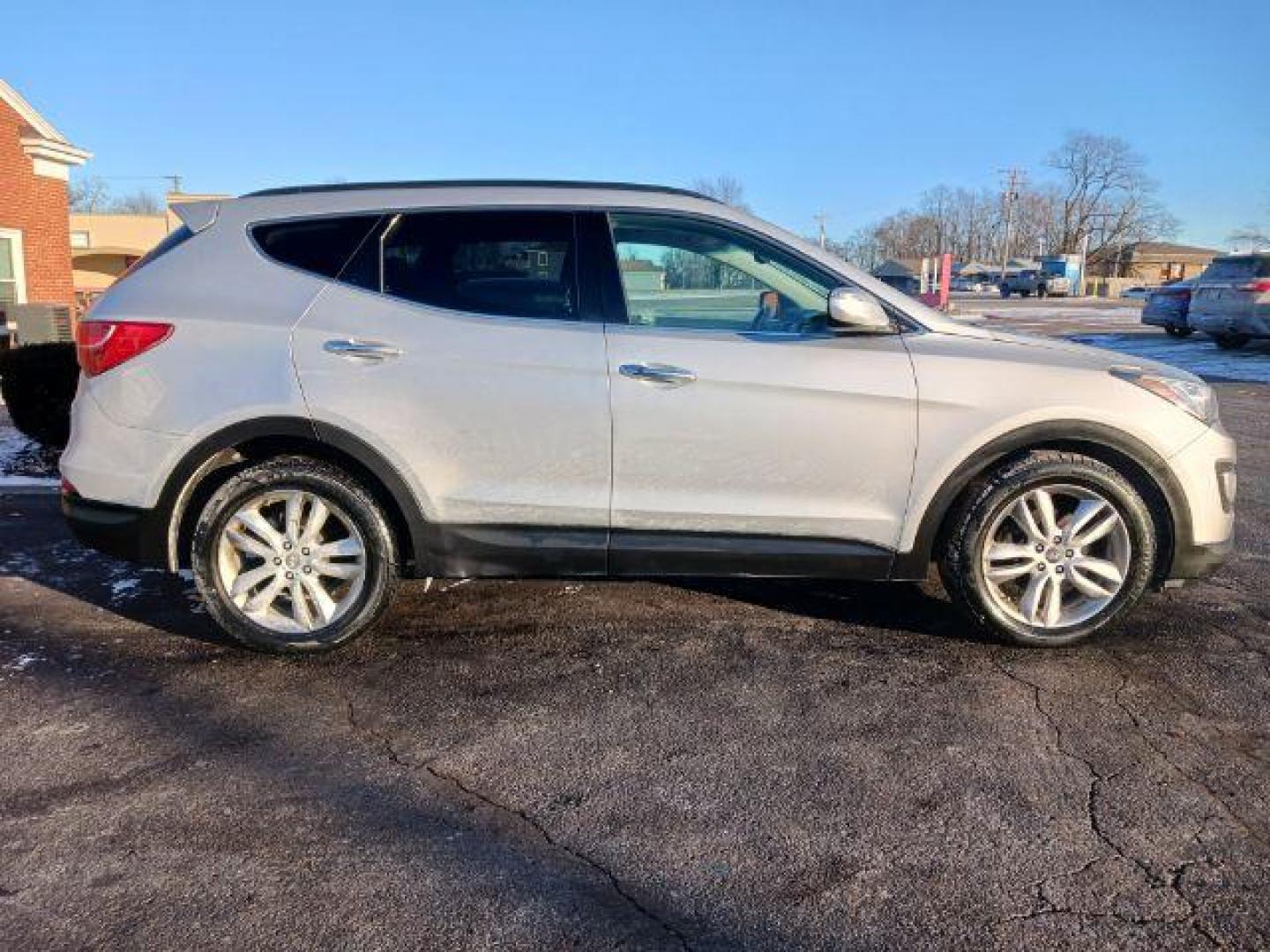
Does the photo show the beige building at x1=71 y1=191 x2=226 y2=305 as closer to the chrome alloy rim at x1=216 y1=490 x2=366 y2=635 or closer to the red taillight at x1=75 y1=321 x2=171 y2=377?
the red taillight at x1=75 y1=321 x2=171 y2=377

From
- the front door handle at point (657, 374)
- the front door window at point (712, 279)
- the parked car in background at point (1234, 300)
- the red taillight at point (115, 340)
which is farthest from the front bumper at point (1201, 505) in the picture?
the parked car in background at point (1234, 300)

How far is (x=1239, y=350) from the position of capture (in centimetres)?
1972

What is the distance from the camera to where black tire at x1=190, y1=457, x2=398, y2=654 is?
3889 mm

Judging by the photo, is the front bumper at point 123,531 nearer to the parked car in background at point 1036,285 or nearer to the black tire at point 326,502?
the black tire at point 326,502

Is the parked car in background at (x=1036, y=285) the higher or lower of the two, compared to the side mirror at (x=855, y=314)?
higher

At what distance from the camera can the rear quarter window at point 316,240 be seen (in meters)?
3.95

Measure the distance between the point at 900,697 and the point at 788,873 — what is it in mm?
1237

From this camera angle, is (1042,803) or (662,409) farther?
(662,409)

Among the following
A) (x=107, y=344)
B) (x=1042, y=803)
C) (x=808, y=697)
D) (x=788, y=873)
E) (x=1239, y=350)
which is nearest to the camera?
(x=788, y=873)

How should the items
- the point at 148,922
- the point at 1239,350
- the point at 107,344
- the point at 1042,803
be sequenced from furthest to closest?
the point at 1239,350
the point at 107,344
the point at 1042,803
the point at 148,922

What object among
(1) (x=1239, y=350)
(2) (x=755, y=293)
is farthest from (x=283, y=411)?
(1) (x=1239, y=350)

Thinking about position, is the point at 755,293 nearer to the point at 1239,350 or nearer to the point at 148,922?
the point at 148,922

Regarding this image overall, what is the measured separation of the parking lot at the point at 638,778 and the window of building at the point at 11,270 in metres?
14.0

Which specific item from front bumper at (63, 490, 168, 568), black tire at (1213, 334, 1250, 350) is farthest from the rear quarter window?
black tire at (1213, 334, 1250, 350)
